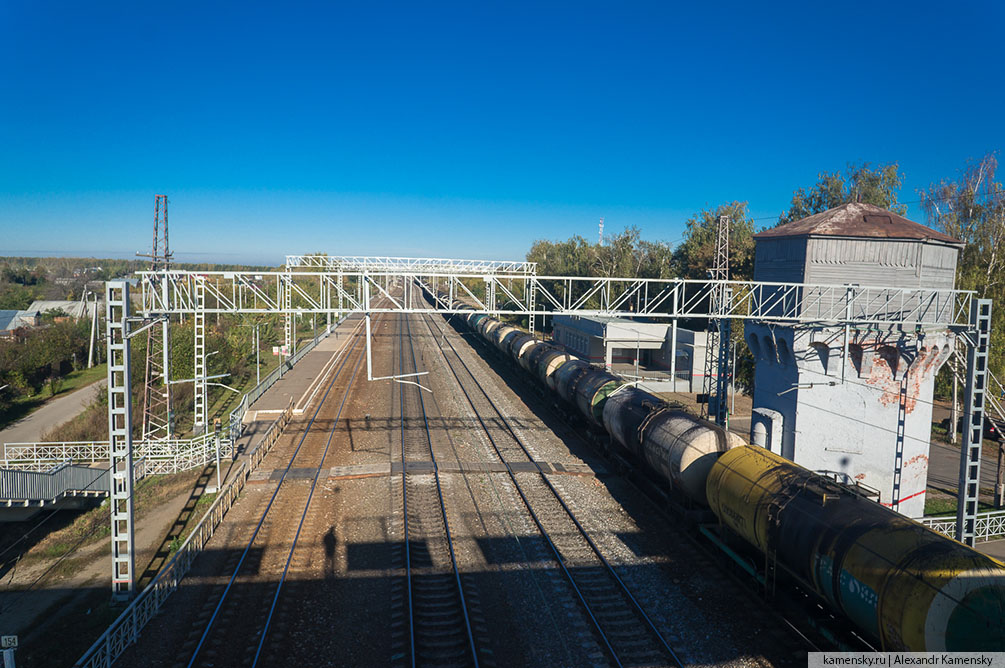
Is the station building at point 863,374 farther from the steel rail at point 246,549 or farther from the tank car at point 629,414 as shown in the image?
the steel rail at point 246,549

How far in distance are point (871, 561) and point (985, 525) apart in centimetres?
1227

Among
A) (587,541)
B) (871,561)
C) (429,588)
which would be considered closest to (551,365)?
(587,541)

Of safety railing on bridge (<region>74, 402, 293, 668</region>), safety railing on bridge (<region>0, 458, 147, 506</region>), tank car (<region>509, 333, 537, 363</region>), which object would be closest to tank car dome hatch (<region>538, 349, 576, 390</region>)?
tank car (<region>509, 333, 537, 363</region>)

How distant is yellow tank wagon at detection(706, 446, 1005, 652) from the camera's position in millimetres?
8211

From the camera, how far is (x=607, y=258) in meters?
74.4

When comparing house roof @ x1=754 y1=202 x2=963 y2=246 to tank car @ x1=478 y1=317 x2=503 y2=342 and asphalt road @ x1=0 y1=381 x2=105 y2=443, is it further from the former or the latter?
asphalt road @ x1=0 y1=381 x2=105 y2=443

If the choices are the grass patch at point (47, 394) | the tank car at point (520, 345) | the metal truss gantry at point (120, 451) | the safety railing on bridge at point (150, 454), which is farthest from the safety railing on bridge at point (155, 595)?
the grass patch at point (47, 394)

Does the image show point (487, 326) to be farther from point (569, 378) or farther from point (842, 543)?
point (842, 543)

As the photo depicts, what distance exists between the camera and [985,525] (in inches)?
707

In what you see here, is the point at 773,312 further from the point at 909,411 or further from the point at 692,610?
the point at 692,610

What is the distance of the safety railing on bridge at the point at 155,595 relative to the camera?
10797 millimetres

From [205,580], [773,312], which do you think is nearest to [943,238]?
[773,312]

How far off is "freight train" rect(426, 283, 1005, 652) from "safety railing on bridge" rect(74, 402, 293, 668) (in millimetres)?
12389

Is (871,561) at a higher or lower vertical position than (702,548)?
→ higher
